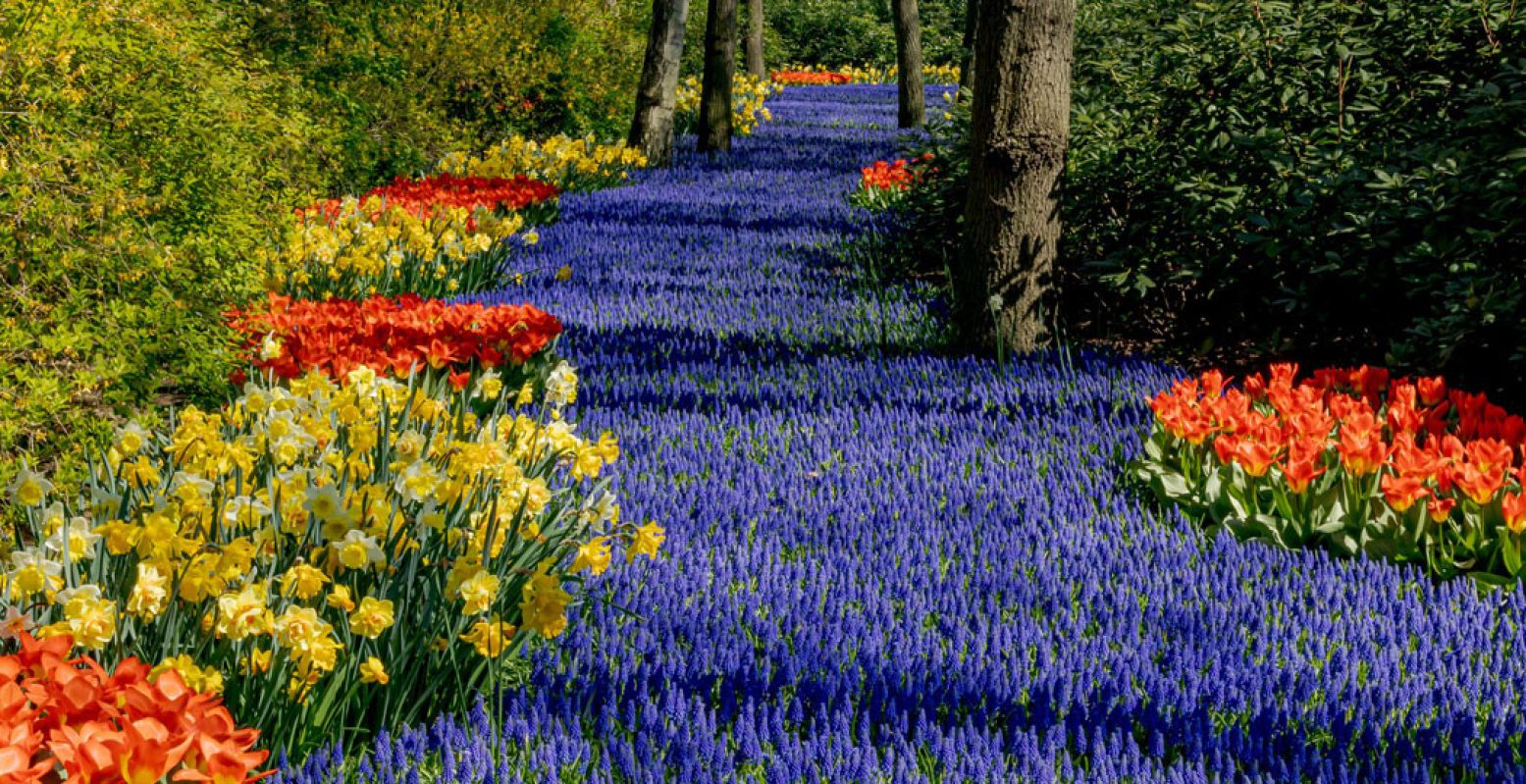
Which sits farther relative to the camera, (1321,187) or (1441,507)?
(1321,187)

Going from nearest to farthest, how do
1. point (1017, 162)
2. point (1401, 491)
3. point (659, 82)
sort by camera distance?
point (1401, 491) → point (1017, 162) → point (659, 82)

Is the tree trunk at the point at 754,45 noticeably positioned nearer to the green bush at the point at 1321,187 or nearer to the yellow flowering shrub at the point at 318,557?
the green bush at the point at 1321,187

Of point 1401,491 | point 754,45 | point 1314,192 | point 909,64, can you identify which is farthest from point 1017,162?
point 754,45

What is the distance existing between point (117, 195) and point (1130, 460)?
365 cm

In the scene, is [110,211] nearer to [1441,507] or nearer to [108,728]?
[108,728]

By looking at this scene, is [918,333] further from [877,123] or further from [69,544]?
[877,123]

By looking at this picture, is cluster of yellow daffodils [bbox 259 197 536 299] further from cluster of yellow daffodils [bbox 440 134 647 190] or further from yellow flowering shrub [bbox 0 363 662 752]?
cluster of yellow daffodils [bbox 440 134 647 190]

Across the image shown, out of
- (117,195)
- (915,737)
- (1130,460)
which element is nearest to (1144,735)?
(915,737)

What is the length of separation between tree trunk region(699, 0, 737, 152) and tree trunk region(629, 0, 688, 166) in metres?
1.21

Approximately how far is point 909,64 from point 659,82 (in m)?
5.02

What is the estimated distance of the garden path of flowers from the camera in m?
2.51

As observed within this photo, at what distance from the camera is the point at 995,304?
616 centimetres

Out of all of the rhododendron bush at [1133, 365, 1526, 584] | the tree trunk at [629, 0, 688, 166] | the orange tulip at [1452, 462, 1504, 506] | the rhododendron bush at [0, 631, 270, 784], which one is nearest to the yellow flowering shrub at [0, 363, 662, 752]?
the rhododendron bush at [0, 631, 270, 784]

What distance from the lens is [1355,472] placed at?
4.02 m
